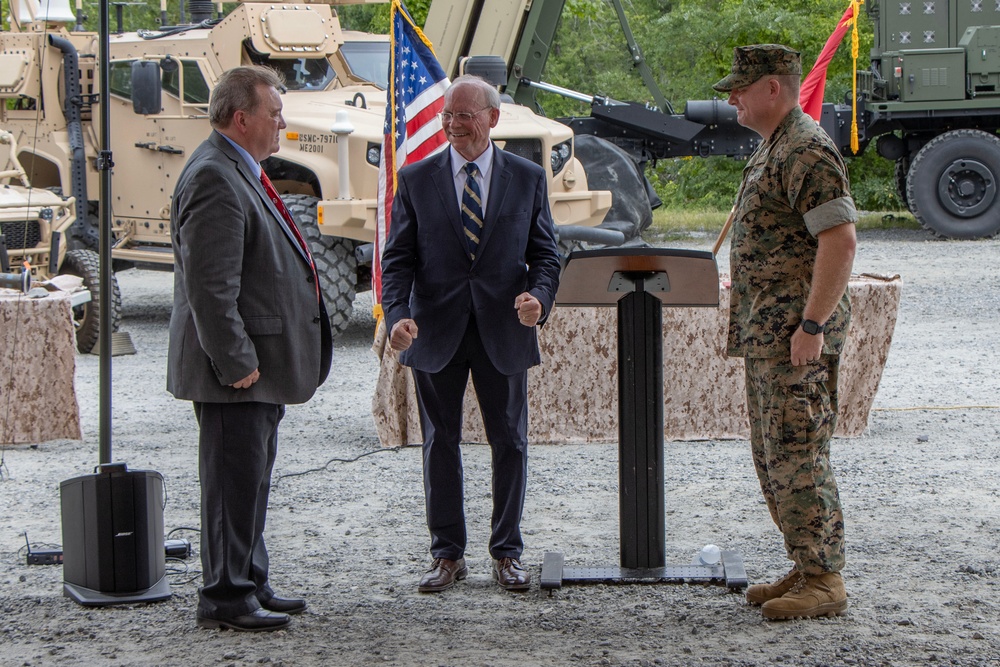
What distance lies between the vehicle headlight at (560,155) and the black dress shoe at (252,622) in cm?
754

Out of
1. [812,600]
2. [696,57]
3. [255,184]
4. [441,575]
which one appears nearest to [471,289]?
[255,184]

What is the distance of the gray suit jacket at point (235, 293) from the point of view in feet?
13.0

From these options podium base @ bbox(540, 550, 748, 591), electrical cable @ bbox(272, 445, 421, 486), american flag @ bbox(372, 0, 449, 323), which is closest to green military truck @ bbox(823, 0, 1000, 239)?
american flag @ bbox(372, 0, 449, 323)

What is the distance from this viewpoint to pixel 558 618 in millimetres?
4352

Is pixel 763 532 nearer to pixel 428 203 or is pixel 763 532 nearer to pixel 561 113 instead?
pixel 428 203

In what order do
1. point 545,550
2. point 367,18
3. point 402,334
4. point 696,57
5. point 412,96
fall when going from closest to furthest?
1. point 402,334
2. point 545,550
3. point 412,96
4. point 367,18
5. point 696,57

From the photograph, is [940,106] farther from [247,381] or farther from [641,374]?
[247,381]

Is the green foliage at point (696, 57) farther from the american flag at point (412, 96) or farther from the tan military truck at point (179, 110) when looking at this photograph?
the american flag at point (412, 96)

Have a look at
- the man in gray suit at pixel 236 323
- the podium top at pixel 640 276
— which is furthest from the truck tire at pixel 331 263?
the man in gray suit at pixel 236 323

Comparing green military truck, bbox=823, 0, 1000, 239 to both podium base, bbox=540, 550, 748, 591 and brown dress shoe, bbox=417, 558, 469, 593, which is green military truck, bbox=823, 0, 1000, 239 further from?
brown dress shoe, bbox=417, 558, 469, 593

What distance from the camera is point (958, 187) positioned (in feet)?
58.3

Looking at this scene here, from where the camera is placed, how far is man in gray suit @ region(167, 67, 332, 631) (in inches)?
157

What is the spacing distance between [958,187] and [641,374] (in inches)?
568

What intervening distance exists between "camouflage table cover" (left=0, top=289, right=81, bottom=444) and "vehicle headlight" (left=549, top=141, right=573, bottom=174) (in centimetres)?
513
